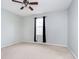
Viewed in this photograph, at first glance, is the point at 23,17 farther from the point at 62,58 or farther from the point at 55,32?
the point at 62,58

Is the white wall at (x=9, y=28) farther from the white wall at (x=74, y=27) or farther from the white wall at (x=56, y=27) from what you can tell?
the white wall at (x=74, y=27)

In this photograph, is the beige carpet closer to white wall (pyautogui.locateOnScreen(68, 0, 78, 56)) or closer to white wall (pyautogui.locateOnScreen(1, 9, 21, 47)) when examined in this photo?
white wall (pyautogui.locateOnScreen(68, 0, 78, 56))

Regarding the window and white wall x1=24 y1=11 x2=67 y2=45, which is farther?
the window

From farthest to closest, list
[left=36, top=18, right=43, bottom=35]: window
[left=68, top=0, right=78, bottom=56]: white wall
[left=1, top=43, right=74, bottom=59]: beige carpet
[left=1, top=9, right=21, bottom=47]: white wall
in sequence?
[left=36, top=18, right=43, bottom=35]: window → [left=1, top=9, right=21, bottom=47]: white wall → [left=1, top=43, right=74, bottom=59]: beige carpet → [left=68, top=0, right=78, bottom=56]: white wall

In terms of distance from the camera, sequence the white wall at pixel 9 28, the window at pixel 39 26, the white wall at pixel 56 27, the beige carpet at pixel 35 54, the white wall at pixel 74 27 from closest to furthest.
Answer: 1. the white wall at pixel 74 27
2. the beige carpet at pixel 35 54
3. the white wall at pixel 9 28
4. the white wall at pixel 56 27
5. the window at pixel 39 26

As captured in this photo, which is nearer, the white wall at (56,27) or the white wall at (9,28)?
the white wall at (9,28)

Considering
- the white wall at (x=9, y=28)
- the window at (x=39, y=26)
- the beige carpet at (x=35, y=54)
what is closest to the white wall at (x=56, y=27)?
the window at (x=39, y=26)

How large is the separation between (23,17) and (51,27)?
115 inches

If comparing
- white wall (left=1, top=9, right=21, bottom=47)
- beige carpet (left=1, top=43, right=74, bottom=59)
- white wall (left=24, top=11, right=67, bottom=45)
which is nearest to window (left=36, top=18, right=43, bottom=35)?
white wall (left=24, top=11, right=67, bottom=45)

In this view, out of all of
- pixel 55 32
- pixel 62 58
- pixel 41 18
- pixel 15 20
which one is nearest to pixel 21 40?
pixel 15 20

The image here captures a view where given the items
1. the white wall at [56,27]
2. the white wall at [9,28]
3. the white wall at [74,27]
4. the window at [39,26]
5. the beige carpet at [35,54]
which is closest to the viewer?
the white wall at [74,27]

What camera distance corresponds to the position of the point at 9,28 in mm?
4879

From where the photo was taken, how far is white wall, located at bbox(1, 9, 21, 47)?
4.42 meters

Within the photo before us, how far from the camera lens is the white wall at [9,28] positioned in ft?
14.5
